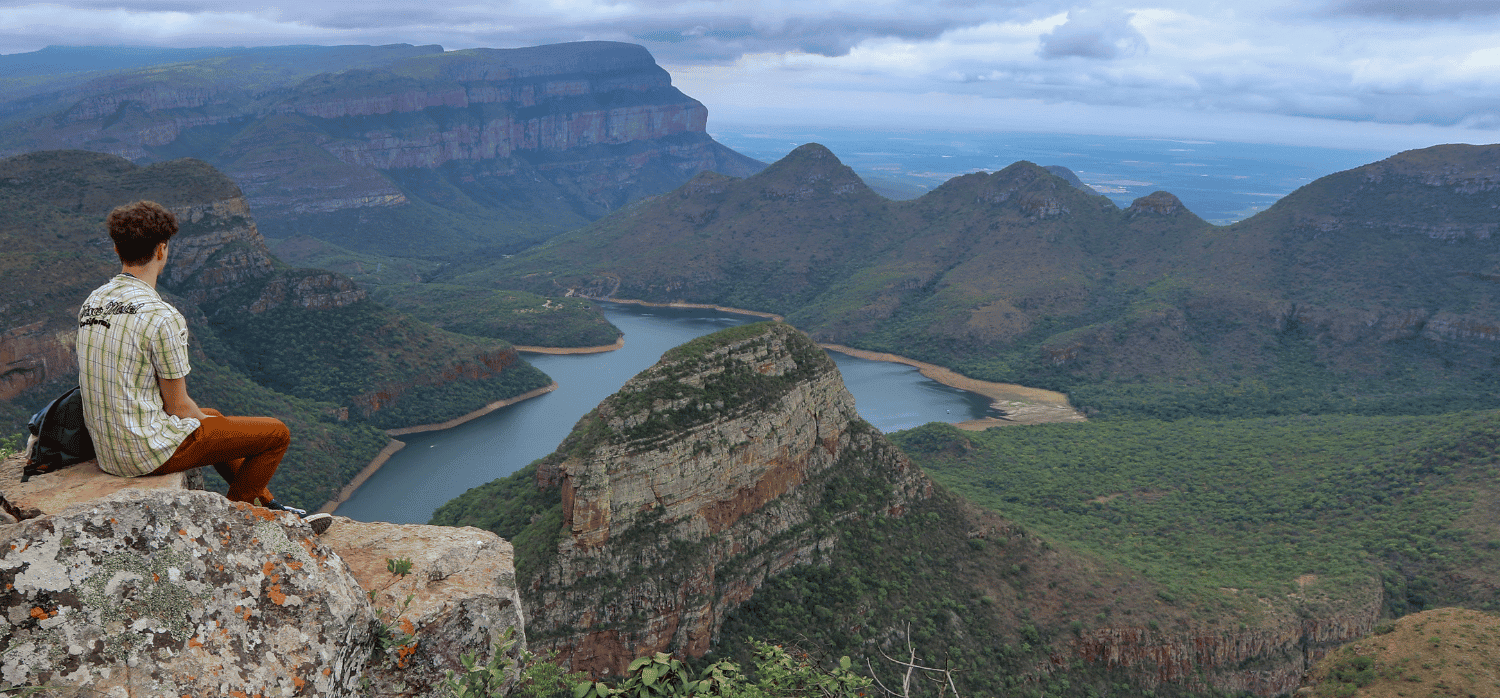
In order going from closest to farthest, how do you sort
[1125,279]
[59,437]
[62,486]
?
[62,486], [59,437], [1125,279]

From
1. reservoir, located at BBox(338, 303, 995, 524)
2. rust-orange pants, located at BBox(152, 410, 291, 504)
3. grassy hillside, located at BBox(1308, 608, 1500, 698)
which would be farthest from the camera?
reservoir, located at BBox(338, 303, 995, 524)

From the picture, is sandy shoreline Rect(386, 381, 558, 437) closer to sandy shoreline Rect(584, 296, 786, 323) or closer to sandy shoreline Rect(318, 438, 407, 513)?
sandy shoreline Rect(318, 438, 407, 513)

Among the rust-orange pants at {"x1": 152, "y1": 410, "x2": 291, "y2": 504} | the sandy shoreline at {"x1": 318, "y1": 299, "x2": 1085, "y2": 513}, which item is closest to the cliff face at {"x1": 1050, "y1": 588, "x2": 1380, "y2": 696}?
the rust-orange pants at {"x1": 152, "y1": 410, "x2": 291, "y2": 504}

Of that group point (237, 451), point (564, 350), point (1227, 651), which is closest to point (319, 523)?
point (237, 451)

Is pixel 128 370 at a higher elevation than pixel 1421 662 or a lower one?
higher

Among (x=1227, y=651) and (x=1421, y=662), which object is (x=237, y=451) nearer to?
(x=1421, y=662)

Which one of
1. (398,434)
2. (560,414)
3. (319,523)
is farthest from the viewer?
(560,414)

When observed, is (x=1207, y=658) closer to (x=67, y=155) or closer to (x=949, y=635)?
(x=949, y=635)
